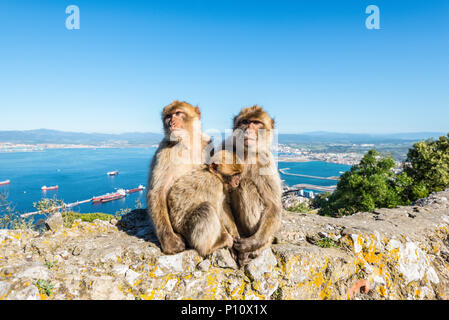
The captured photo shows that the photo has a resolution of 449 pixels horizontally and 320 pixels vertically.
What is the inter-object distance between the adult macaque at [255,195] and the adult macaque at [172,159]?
0.57 meters

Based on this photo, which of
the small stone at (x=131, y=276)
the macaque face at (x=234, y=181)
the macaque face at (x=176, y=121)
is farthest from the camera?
the macaque face at (x=176, y=121)

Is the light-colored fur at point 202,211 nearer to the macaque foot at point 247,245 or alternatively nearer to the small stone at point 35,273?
the macaque foot at point 247,245

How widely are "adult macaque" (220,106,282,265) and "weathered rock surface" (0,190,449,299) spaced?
22cm

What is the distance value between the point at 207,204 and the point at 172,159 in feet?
2.89

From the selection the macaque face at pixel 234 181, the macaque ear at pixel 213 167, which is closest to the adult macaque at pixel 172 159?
the macaque ear at pixel 213 167

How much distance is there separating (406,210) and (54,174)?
68.9 m

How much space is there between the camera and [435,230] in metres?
4.90

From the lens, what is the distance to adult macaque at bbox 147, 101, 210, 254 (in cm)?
320

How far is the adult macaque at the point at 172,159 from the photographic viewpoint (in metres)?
3.20

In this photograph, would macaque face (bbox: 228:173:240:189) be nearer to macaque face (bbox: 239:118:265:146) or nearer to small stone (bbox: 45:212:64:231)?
macaque face (bbox: 239:118:265:146)

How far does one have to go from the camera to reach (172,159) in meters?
3.56

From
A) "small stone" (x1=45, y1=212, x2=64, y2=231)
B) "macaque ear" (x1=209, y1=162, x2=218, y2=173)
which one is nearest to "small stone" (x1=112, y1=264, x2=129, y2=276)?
"macaque ear" (x1=209, y1=162, x2=218, y2=173)

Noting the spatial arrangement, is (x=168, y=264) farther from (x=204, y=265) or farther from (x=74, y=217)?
(x=74, y=217)
